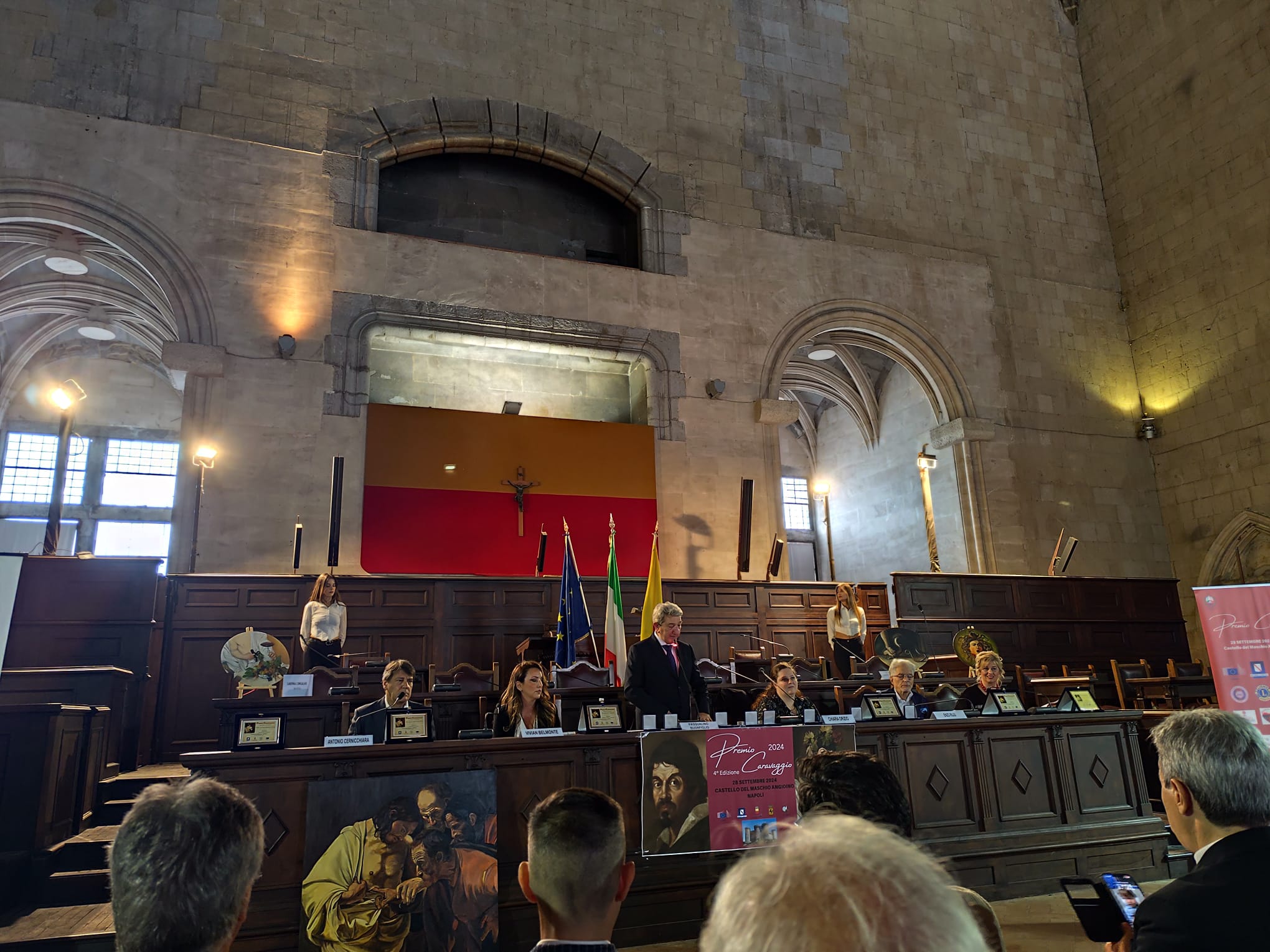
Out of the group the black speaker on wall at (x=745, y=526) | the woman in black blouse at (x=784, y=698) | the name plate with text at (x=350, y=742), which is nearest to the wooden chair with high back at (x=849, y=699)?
the woman in black blouse at (x=784, y=698)

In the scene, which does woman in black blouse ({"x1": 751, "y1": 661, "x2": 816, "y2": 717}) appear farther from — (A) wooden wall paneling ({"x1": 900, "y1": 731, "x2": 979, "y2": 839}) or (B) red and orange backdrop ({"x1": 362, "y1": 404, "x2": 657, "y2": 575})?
(B) red and orange backdrop ({"x1": 362, "y1": 404, "x2": 657, "y2": 575})

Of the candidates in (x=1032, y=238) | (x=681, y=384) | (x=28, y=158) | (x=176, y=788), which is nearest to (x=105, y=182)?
(x=28, y=158)

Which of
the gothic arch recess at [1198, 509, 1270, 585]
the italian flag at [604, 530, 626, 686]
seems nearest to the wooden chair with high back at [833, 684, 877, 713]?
the italian flag at [604, 530, 626, 686]

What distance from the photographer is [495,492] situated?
Answer: 9797 mm

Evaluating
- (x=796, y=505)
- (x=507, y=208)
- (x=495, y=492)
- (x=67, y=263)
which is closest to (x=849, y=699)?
(x=495, y=492)

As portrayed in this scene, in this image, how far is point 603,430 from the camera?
1027 cm

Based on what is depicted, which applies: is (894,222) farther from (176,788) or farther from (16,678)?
(176,788)

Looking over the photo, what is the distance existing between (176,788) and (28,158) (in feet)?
31.4

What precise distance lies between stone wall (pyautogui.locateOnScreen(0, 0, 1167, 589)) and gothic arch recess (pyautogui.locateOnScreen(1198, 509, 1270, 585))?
2.61ft

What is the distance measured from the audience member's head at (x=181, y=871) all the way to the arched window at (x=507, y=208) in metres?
9.53

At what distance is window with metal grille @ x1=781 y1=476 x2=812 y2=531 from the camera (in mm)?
18203

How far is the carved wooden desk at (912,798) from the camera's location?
→ 394 cm

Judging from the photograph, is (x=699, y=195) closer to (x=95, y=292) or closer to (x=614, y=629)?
(x=614, y=629)

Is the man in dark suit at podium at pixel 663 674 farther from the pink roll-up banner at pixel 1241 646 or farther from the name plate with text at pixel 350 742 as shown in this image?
the pink roll-up banner at pixel 1241 646
